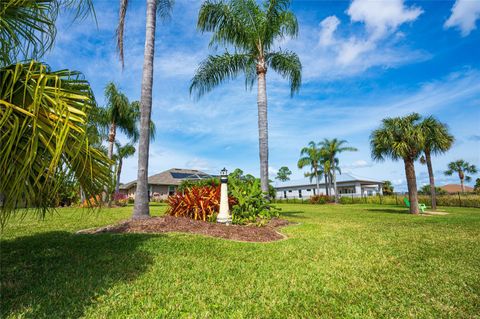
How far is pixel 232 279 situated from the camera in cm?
378

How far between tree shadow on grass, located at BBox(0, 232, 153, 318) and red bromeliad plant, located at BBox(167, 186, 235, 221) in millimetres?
2747

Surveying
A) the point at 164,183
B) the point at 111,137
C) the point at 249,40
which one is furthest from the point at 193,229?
the point at 164,183

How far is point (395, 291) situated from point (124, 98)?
23866 millimetres

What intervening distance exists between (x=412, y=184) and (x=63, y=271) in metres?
17.8

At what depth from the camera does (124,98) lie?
22797 mm

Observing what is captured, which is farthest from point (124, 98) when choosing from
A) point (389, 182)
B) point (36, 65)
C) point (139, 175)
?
point (389, 182)

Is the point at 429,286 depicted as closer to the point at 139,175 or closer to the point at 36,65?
the point at 36,65

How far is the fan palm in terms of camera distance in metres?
2.45

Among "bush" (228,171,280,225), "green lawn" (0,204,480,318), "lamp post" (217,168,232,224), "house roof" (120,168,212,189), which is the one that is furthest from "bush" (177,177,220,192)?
"house roof" (120,168,212,189)

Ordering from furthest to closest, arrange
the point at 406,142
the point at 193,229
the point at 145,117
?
1. the point at 406,142
2. the point at 145,117
3. the point at 193,229

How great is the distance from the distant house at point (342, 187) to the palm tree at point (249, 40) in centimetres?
3772

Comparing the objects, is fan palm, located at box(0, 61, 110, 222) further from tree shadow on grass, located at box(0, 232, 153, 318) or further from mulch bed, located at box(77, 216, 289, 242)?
mulch bed, located at box(77, 216, 289, 242)

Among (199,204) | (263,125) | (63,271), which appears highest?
(263,125)

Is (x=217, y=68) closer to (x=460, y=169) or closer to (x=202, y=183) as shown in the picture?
(x=202, y=183)
